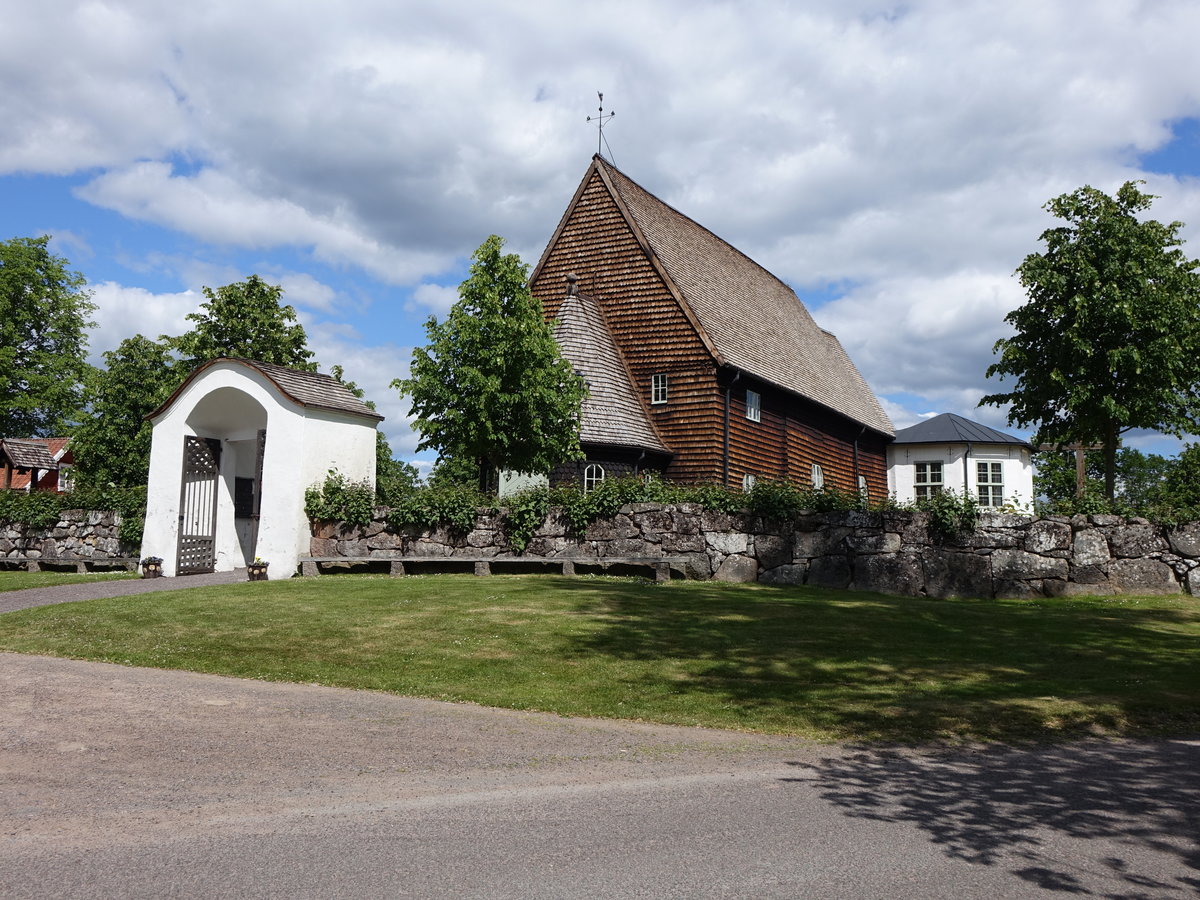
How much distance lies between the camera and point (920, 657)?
416 inches

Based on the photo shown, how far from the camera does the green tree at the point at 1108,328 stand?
25.6 metres

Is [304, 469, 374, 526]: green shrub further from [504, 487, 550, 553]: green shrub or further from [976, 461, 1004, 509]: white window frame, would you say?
[976, 461, 1004, 509]: white window frame

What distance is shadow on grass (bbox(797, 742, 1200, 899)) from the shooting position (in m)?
4.52

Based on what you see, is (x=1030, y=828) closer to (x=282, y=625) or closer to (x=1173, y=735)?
(x=1173, y=735)

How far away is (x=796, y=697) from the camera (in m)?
8.72

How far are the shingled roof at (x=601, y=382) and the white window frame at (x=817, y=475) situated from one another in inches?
315

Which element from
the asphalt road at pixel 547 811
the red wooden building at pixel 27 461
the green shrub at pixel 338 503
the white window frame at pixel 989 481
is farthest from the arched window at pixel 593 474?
the white window frame at pixel 989 481

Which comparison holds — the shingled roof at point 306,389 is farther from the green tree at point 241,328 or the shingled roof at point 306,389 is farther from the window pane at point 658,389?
the green tree at point 241,328

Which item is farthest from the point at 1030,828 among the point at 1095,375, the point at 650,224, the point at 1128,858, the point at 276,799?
the point at 650,224

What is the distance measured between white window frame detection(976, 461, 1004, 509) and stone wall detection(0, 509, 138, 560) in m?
38.5

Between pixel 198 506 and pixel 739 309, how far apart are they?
1971 cm

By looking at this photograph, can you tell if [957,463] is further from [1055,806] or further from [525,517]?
[1055,806]

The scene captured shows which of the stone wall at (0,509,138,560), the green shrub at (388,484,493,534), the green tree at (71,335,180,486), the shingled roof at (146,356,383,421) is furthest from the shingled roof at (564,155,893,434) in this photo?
the green tree at (71,335,180,486)

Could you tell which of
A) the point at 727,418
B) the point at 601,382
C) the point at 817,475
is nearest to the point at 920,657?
the point at 727,418
